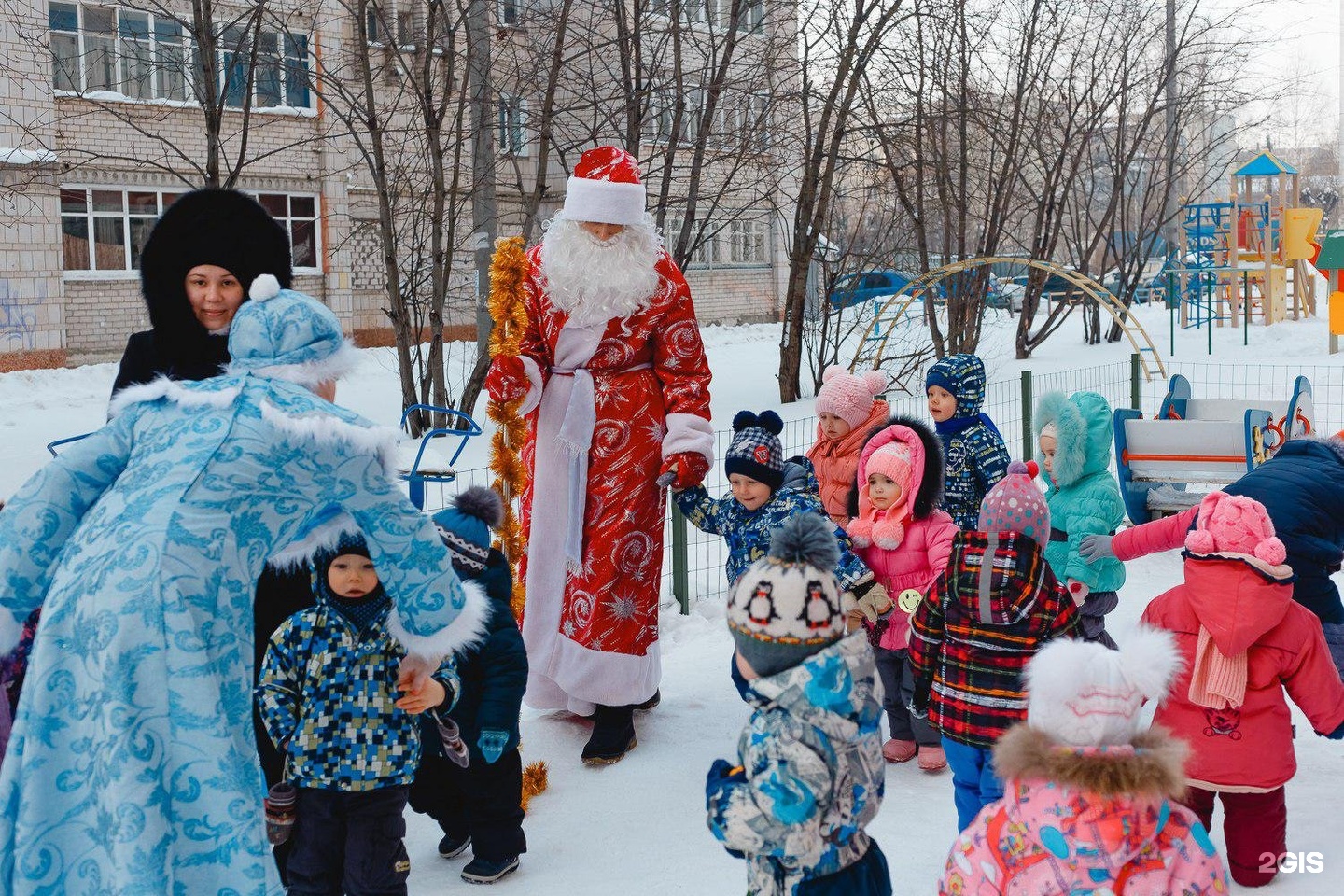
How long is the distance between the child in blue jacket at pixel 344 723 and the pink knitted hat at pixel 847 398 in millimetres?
2767

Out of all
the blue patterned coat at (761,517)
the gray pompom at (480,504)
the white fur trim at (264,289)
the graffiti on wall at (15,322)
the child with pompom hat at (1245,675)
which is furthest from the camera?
the graffiti on wall at (15,322)

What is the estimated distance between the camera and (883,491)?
4664 millimetres

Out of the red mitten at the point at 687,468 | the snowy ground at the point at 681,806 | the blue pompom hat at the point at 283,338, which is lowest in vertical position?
the snowy ground at the point at 681,806

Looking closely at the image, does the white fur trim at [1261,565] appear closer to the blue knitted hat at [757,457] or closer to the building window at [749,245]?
the blue knitted hat at [757,457]

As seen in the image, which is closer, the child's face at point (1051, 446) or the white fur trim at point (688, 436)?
the white fur trim at point (688, 436)

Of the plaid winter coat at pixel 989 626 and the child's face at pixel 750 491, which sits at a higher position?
the child's face at pixel 750 491

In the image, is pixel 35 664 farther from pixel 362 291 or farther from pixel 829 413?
pixel 362 291

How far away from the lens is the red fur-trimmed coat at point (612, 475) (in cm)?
477

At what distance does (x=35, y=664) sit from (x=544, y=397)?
2594 mm

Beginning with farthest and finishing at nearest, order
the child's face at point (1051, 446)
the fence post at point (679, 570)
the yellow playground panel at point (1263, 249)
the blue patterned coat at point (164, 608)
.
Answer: the yellow playground panel at point (1263, 249), the fence post at point (679, 570), the child's face at point (1051, 446), the blue patterned coat at point (164, 608)

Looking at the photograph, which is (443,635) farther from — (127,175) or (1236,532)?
(127,175)

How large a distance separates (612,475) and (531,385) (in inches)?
16.8

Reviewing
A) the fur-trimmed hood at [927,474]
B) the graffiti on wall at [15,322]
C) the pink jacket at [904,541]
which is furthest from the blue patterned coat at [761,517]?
the graffiti on wall at [15,322]

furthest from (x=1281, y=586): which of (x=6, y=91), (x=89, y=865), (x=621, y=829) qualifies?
(x=6, y=91)
